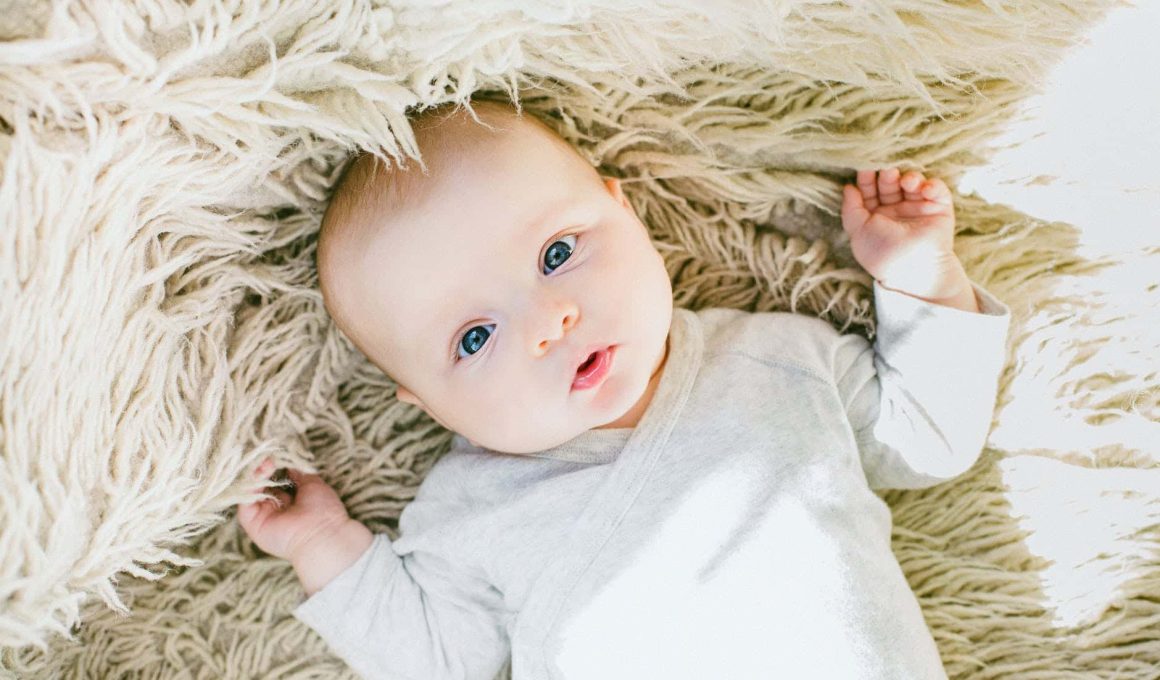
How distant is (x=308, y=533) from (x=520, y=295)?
46 centimetres

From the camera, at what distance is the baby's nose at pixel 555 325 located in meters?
0.90

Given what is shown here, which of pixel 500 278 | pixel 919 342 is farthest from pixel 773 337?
pixel 500 278

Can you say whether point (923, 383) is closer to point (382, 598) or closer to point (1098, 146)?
point (1098, 146)

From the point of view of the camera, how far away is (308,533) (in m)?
1.11

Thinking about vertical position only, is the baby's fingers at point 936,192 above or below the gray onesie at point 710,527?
above

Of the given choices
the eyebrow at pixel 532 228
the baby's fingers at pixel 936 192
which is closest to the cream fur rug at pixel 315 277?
the baby's fingers at pixel 936 192

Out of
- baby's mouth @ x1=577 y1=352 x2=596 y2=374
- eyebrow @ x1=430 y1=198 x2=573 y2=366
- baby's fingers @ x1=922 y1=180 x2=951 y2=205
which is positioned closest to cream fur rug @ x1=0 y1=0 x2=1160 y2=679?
baby's fingers @ x1=922 y1=180 x2=951 y2=205

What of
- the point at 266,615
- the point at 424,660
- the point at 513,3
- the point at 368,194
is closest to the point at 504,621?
the point at 424,660

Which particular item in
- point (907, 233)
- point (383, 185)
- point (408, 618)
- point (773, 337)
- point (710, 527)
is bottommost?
point (408, 618)

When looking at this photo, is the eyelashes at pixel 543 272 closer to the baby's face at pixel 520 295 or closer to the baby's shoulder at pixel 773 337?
the baby's face at pixel 520 295

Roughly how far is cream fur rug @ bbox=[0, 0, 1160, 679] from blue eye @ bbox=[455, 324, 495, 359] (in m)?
0.22

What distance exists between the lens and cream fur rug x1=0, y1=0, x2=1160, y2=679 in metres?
0.82

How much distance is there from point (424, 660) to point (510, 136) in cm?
67

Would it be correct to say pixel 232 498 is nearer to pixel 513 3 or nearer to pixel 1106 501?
pixel 513 3
